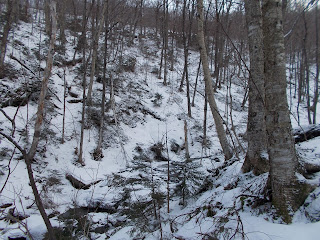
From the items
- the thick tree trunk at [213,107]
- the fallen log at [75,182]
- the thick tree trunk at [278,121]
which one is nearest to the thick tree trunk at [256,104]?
the thick tree trunk at [278,121]

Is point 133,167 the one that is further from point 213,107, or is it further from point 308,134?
point 308,134

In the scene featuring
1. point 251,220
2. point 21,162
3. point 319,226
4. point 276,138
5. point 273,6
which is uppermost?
point 273,6

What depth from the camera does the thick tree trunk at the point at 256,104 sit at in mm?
3607

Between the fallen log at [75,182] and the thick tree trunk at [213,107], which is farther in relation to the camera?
the fallen log at [75,182]

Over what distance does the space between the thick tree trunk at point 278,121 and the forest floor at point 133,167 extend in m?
0.18

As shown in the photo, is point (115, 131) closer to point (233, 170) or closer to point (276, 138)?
point (233, 170)

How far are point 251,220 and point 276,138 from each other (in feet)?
3.10

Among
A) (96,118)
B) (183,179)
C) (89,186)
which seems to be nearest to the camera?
(183,179)

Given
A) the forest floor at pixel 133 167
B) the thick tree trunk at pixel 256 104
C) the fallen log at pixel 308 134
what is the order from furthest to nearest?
1. the fallen log at pixel 308 134
2. the thick tree trunk at pixel 256 104
3. the forest floor at pixel 133 167

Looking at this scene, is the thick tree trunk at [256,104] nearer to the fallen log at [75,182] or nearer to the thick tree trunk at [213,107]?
the thick tree trunk at [213,107]

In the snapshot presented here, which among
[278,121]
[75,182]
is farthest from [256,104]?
[75,182]

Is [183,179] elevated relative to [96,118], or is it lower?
lower

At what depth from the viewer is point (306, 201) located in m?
2.27

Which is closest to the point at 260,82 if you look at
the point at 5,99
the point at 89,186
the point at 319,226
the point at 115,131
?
the point at 319,226
